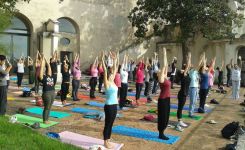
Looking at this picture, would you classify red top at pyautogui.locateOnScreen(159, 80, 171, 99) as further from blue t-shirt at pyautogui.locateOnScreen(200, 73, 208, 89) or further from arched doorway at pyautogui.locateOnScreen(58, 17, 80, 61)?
arched doorway at pyautogui.locateOnScreen(58, 17, 80, 61)

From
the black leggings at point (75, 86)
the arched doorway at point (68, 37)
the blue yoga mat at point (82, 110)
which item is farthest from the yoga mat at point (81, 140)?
the arched doorway at point (68, 37)

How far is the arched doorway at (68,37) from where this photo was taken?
108ft

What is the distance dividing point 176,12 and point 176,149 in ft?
66.3

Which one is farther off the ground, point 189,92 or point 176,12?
A: point 176,12

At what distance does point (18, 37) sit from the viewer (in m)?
30.8

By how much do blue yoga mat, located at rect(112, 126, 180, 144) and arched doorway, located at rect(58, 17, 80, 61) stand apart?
23.3 m

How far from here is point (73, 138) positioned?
29.8 feet

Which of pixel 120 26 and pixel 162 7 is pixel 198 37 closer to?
pixel 162 7

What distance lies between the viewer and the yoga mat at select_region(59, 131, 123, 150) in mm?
8516

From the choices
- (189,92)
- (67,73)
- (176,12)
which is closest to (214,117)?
(189,92)

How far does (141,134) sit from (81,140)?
1.79 m

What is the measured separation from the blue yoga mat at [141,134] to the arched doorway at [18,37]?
71.5 feet

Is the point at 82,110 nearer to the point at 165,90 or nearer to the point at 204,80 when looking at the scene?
the point at 204,80

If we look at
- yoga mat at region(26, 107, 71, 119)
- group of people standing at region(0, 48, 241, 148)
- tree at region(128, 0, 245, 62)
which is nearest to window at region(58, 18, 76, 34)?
tree at region(128, 0, 245, 62)
